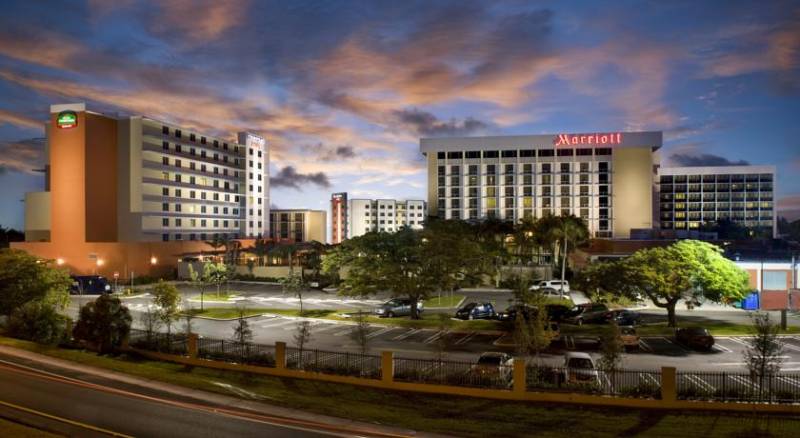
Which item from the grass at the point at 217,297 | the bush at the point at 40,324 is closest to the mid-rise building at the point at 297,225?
the grass at the point at 217,297

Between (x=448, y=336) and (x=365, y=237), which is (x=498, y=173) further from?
(x=448, y=336)

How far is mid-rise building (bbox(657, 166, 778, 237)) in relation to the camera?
18388 centimetres

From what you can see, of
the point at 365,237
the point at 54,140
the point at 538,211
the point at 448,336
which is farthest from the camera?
the point at 538,211

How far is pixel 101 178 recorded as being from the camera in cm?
8831

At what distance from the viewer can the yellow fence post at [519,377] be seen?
22578 mm

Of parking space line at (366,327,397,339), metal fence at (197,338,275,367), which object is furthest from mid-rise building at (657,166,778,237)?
metal fence at (197,338,275,367)

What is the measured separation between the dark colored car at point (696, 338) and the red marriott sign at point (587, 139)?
3568 inches

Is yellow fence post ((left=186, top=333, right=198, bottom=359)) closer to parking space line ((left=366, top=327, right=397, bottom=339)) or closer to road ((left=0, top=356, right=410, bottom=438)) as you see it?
road ((left=0, top=356, right=410, bottom=438))

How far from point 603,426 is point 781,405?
7.52 metres

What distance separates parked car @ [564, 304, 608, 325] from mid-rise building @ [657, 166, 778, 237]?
154 m

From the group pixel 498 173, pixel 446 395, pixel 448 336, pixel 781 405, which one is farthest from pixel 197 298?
pixel 498 173

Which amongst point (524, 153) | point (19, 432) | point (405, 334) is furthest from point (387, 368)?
point (524, 153)

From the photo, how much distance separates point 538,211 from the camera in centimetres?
12462

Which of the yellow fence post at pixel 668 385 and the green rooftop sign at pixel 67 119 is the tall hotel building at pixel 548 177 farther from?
the yellow fence post at pixel 668 385
